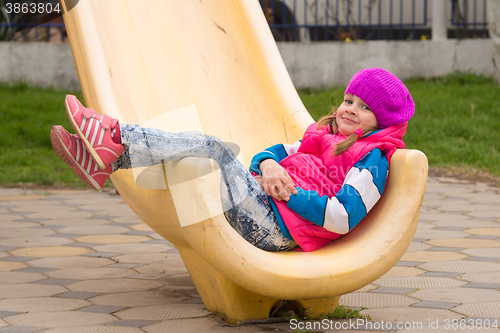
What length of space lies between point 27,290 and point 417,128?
16.1 ft

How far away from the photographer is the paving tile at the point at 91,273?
2.42m

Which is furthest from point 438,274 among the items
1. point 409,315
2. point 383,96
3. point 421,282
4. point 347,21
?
point 347,21

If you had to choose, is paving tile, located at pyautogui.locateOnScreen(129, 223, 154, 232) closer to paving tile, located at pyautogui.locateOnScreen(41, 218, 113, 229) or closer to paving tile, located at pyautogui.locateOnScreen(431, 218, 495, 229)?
paving tile, located at pyautogui.locateOnScreen(41, 218, 113, 229)

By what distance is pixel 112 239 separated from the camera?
3.14 metres

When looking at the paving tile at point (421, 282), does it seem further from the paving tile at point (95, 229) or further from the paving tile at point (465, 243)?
the paving tile at point (95, 229)

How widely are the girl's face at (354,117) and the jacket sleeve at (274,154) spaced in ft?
0.71

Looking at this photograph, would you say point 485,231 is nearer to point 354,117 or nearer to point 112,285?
point 354,117

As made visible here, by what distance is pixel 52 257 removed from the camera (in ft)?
8.95

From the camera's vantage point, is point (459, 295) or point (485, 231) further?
point (485, 231)

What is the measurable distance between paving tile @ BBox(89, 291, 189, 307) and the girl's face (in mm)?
870

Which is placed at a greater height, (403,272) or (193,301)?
(193,301)

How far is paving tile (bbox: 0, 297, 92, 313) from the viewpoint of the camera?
1953 millimetres

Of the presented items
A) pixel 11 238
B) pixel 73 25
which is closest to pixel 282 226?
pixel 73 25

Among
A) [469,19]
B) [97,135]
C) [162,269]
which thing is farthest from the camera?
[469,19]
